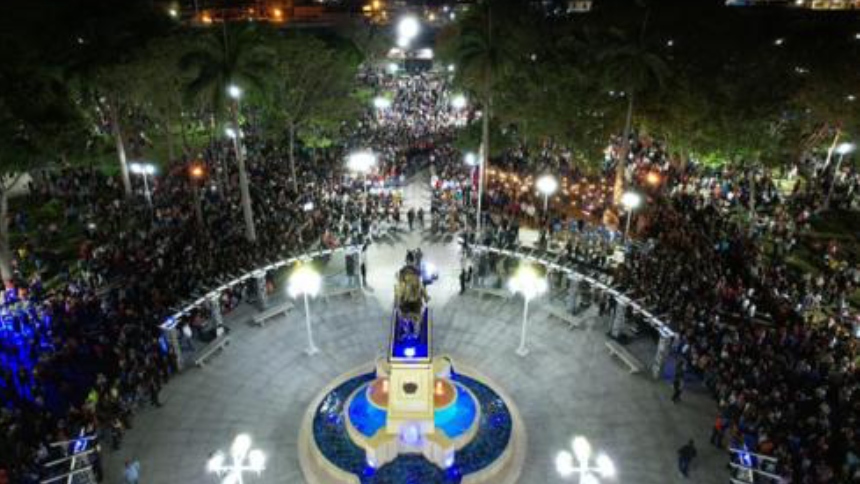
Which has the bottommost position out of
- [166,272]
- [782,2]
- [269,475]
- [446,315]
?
[269,475]

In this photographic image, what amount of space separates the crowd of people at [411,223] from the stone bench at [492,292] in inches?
56.6

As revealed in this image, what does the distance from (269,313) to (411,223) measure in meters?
10.4

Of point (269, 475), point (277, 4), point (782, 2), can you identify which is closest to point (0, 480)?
point (269, 475)

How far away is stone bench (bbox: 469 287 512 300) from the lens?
83.4ft

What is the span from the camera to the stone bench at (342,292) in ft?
84.3

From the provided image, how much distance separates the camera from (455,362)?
21438 mm

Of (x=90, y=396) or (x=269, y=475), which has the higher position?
(x=90, y=396)

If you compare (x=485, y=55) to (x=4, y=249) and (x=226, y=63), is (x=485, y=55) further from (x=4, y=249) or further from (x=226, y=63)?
(x=4, y=249)

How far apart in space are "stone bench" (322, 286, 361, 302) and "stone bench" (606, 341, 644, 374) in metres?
10.7

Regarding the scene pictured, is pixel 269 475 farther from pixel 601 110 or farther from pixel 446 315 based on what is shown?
pixel 601 110

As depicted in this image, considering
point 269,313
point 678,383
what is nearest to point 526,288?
point 678,383

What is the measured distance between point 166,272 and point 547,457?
54.8ft

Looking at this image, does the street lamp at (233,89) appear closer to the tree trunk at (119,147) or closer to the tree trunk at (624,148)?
the tree trunk at (119,147)

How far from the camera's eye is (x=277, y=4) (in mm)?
77125
